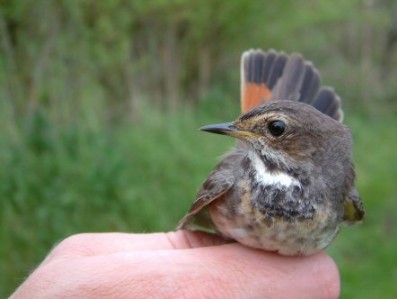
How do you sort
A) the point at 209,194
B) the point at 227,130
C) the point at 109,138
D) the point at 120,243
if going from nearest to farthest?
the point at 120,243 → the point at 227,130 → the point at 209,194 → the point at 109,138

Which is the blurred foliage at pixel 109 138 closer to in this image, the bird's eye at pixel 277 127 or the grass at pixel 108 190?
the grass at pixel 108 190

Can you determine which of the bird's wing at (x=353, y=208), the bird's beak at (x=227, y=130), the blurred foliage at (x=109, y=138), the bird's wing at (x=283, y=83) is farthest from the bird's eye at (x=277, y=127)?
the blurred foliage at (x=109, y=138)

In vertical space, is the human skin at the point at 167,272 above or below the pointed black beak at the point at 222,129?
below

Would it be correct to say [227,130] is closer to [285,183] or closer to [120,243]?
[285,183]

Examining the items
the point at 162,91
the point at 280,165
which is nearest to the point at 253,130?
the point at 280,165

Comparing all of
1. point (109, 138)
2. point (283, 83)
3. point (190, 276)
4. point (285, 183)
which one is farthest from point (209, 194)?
point (109, 138)
